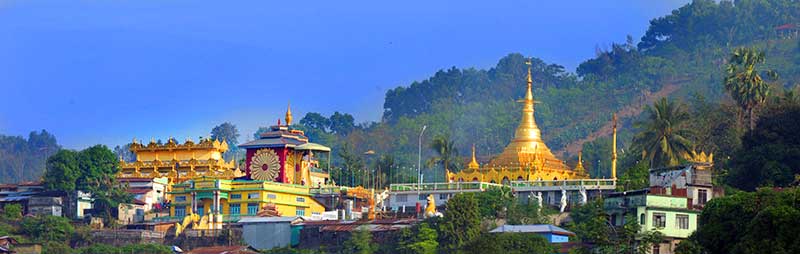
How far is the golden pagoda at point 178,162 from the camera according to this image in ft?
313

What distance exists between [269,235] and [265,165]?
879 centimetres

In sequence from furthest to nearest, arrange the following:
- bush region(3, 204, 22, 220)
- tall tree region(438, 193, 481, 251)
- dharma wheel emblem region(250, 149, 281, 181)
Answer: dharma wheel emblem region(250, 149, 281, 181), bush region(3, 204, 22, 220), tall tree region(438, 193, 481, 251)

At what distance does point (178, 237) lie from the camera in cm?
8462

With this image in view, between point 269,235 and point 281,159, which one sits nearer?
point 269,235

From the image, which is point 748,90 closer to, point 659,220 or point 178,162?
point 659,220

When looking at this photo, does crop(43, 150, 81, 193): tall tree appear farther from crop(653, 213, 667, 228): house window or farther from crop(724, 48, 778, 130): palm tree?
crop(653, 213, 667, 228): house window

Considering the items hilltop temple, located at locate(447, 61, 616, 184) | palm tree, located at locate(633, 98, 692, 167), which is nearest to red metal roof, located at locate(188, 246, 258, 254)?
hilltop temple, located at locate(447, 61, 616, 184)

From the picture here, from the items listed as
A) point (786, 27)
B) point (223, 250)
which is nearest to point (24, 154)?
point (786, 27)

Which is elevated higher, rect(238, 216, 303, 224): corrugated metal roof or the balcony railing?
the balcony railing

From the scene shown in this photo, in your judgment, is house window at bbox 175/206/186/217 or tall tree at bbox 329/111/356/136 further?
tall tree at bbox 329/111/356/136

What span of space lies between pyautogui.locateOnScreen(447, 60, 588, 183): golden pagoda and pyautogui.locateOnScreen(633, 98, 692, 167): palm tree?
20.8 ft

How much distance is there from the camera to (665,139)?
81562mm

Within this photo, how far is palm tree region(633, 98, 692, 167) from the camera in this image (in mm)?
81250

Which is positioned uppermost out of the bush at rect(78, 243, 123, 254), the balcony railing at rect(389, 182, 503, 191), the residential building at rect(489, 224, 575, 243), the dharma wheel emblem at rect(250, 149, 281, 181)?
the dharma wheel emblem at rect(250, 149, 281, 181)
